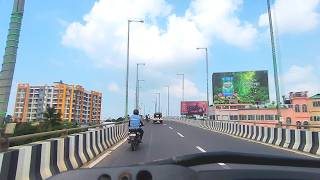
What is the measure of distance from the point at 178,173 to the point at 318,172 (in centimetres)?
80

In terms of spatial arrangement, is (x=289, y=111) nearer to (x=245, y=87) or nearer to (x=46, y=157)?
(x=245, y=87)

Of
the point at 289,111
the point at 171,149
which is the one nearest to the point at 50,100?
the point at 289,111

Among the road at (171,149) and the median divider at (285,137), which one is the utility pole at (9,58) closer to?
the road at (171,149)

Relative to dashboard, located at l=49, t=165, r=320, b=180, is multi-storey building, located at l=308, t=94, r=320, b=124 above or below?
above

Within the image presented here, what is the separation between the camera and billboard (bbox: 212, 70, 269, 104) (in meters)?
69.0

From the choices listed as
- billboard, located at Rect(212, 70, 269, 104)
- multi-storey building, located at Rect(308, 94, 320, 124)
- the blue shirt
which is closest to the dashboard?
the blue shirt

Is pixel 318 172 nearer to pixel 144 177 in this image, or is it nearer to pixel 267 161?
pixel 267 161

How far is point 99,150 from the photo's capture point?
693 inches

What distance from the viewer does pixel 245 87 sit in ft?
229

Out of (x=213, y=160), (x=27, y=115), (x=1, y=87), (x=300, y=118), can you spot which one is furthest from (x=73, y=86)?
(x=213, y=160)

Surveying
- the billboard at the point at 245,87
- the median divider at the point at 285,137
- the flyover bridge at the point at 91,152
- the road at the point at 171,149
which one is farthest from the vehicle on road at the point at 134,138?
the billboard at the point at 245,87

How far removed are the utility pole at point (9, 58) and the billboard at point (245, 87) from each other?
60.7 m

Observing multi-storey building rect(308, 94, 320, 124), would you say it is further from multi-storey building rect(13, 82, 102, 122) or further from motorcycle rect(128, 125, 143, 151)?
motorcycle rect(128, 125, 143, 151)

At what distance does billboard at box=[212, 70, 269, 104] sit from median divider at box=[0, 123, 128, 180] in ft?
180
